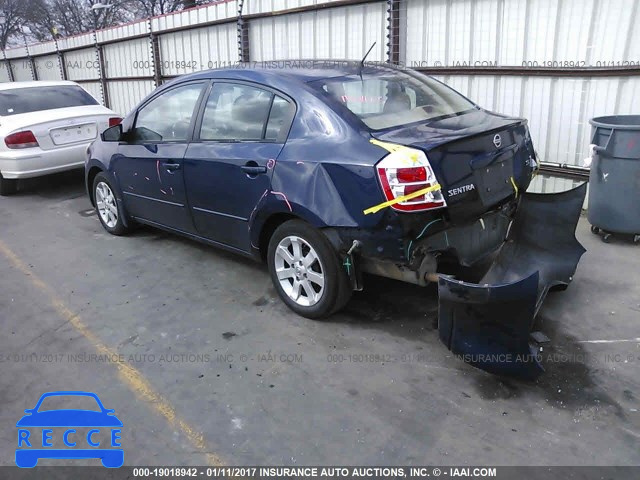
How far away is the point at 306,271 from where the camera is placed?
3.81 m

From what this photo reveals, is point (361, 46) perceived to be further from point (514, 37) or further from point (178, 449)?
point (178, 449)

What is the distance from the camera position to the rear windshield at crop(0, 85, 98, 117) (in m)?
7.79

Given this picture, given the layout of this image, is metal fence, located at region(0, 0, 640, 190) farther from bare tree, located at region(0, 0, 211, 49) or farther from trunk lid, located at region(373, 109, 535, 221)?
bare tree, located at region(0, 0, 211, 49)

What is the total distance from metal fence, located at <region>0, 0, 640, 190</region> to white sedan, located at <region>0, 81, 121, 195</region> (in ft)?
9.85

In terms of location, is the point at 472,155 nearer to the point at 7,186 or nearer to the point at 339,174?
the point at 339,174

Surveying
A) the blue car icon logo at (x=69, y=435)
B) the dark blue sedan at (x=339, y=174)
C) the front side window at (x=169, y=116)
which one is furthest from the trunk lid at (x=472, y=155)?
the blue car icon logo at (x=69, y=435)

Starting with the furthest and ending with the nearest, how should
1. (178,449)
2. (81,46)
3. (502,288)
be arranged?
(81,46), (502,288), (178,449)

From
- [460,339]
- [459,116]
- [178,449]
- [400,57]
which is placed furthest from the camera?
[400,57]

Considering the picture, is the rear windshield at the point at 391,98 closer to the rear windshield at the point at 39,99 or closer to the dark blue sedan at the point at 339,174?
the dark blue sedan at the point at 339,174

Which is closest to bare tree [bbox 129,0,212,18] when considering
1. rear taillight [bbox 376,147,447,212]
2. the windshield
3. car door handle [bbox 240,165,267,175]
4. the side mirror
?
the side mirror

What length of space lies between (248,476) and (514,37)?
18.0ft

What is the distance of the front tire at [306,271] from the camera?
11.9 ft

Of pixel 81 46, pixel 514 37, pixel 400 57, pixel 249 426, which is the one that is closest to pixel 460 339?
pixel 249 426

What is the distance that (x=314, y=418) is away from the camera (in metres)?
2.90
